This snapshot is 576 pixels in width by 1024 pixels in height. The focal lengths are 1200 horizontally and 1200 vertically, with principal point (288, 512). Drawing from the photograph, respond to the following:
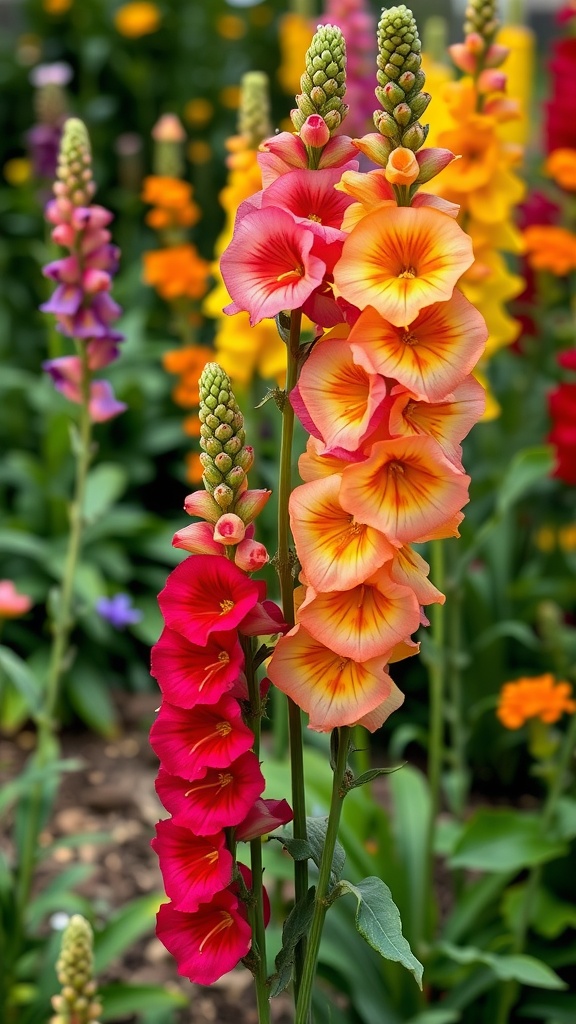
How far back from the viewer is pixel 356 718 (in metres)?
1.23

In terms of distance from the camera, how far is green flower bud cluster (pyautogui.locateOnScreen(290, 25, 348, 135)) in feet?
3.97

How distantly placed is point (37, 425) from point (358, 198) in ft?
11.2

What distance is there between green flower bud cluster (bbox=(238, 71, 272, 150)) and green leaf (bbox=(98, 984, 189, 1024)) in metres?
1.78

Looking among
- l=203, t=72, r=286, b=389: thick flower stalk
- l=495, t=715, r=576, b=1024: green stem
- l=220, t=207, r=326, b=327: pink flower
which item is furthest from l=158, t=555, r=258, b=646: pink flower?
l=203, t=72, r=286, b=389: thick flower stalk

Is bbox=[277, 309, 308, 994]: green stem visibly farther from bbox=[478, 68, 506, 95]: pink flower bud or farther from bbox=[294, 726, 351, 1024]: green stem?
bbox=[478, 68, 506, 95]: pink flower bud

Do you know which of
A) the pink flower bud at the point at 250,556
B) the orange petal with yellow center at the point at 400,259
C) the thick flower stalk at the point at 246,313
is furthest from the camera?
the thick flower stalk at the point at 246,313

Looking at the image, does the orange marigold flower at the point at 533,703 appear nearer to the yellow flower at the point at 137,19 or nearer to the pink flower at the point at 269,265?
the pink flower at the point at 269,265

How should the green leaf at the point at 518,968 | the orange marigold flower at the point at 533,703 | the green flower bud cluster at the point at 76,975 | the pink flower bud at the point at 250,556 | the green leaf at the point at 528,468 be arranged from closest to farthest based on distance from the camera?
the pink flower bud at the point at 250,556 < the green flower bud cluster at the point at 76,975 < the green leaf at the point at 518,968 < the orange marigold flower at the point at 533,703 < the green leaf at the point at 528,468

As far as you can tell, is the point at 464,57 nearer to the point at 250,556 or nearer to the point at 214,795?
the point at 250,556

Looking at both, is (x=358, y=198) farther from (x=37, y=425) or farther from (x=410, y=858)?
(x=37, y=425)

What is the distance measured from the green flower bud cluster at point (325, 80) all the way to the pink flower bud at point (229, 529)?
0.42 meters

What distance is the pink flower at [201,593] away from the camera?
1238 millimetres

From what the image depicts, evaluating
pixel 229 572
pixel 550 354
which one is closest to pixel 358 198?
pixel 229 572

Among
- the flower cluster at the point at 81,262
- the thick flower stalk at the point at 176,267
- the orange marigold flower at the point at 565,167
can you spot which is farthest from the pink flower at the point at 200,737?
the orange marigold flower at the point at 565,167
